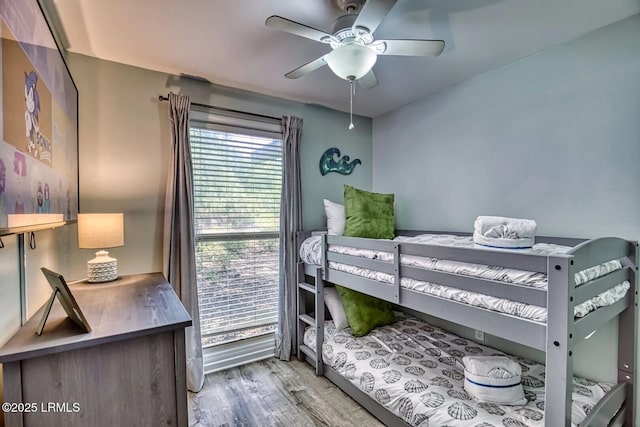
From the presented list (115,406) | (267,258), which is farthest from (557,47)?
(115,406)

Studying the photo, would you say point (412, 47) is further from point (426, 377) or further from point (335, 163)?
point (426, 377)

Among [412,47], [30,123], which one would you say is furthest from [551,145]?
[30,123]

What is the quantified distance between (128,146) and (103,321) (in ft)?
5.11

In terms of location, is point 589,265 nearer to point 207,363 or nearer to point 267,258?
point 267,258

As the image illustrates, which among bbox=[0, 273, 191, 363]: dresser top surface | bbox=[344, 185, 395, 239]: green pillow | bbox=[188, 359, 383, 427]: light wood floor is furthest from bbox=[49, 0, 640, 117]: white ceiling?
bbox=[188, 359, 383, 427]: light wood floor

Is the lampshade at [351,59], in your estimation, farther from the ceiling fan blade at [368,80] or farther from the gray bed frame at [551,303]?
the gray bed frame at [551,303]

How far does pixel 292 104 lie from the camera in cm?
300

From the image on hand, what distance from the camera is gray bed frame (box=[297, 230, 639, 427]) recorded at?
1.14 metres

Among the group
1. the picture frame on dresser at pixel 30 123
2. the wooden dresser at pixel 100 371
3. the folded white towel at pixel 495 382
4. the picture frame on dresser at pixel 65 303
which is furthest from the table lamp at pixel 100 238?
the folded white towel at pixel 495 382

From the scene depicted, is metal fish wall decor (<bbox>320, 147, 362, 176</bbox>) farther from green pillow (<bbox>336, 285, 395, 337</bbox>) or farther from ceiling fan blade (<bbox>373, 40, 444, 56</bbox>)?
ceiling fan blade (<bbox>373, 40, 444, 56</bbox>)

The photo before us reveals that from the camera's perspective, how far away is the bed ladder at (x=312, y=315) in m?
2.55

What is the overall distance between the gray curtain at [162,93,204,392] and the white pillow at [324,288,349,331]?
114 centimetres

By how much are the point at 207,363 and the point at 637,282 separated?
3.04 m

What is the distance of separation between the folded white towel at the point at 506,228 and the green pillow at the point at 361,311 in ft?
4.45
